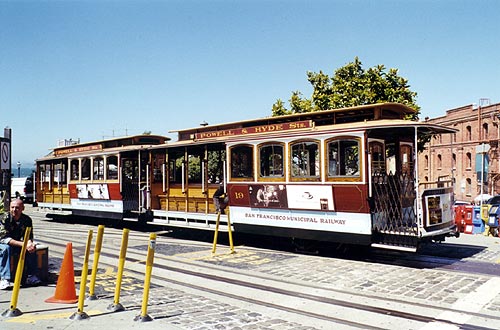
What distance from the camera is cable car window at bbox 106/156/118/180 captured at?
57.2 ft

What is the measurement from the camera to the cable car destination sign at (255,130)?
11.6 meters

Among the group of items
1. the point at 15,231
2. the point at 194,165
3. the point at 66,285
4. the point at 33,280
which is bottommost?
the point at 33,280

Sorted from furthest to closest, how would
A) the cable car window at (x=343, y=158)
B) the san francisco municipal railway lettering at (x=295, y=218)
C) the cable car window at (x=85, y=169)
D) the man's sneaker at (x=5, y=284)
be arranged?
the cable car window at (x=85, y=169)
the san francisco municipal railway lettering at (x=295, y=218)
the cable car window at (x=343, y=158)
the man's sneaker at (x=5, y=284)

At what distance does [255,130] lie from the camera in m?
12.7

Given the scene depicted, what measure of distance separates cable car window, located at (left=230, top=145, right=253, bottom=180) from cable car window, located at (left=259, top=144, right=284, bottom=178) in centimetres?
40

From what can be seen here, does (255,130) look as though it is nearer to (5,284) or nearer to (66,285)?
(66,285)

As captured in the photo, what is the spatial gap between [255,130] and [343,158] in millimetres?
3006

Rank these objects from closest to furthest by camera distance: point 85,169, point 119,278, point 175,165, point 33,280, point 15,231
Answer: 1. point 119,278
2. point 15,231
3. point 33,280
4. point 175,165
5. point 85,169

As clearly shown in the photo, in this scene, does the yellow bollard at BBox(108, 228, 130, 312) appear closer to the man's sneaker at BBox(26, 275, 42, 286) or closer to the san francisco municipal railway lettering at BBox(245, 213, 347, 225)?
the man's sneaker at BBox(26, 275, 42, 286)

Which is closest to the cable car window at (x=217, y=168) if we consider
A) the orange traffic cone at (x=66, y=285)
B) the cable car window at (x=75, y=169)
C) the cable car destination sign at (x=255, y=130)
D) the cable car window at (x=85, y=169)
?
the cable car destination sign at (x=255, y=130)

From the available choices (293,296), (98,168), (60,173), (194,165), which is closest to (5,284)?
(293,296)

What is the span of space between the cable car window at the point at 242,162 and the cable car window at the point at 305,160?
4.81 ft

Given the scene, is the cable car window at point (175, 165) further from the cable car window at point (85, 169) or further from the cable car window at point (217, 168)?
the cable car window at point (85, 169)

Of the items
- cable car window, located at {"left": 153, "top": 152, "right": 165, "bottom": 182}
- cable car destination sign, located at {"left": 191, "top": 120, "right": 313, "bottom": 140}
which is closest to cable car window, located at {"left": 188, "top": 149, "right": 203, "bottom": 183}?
cable car destination sign, located at {"left": 191, "top": 120, "right": 313, "bottom": 140}
